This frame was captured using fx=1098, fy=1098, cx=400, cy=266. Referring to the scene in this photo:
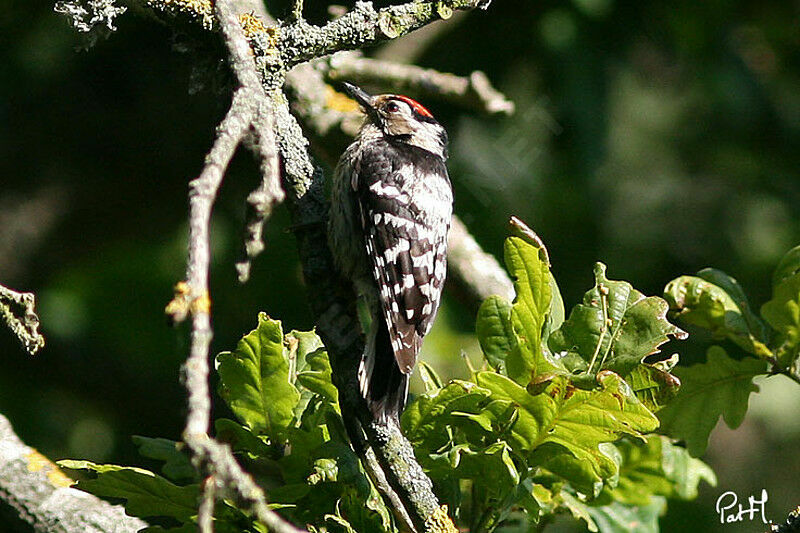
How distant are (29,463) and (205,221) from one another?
48.3 inches

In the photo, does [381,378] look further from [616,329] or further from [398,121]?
[398,121]

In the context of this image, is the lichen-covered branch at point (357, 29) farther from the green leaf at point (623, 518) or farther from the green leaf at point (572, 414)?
the green leaf at point (623, 518)

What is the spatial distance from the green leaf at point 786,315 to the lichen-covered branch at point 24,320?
52.2 inches

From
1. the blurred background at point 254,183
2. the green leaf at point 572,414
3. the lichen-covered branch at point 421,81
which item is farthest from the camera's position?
the blurred background at point 254,183

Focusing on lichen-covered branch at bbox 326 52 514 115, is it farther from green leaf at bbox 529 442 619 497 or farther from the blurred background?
green leaf at bbox 529 442 619 497

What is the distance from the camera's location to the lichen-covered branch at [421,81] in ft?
12.9

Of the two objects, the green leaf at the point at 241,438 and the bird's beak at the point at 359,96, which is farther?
the bird's beak at the point at 359,96

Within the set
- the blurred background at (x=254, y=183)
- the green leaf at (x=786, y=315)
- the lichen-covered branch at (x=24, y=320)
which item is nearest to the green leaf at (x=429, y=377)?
the green leaf at (x=786, y=315)

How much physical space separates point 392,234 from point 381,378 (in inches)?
36.1

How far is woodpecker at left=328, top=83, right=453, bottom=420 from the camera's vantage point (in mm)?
2904

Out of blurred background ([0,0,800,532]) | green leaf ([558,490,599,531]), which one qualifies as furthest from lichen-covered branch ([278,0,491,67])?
blurred background ([0,0,800,532])

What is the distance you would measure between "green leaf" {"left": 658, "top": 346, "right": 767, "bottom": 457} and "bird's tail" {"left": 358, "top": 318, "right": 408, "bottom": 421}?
1.89 feet

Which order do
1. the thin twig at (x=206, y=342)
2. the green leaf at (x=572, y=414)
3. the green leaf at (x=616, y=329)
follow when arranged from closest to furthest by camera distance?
the thin twig at (x=206, y=342) → the green leaf at (x=572, y=414) → the green leaf at (x=616, y=329)

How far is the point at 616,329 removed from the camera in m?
2.03
